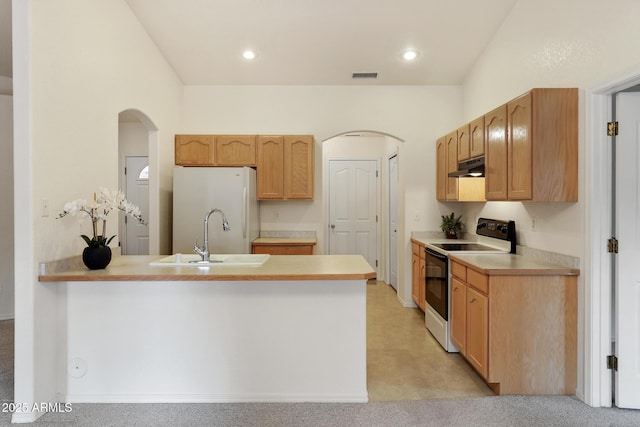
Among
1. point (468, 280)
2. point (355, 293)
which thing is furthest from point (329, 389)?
point (468, 280)

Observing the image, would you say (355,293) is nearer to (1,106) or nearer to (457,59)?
(457,59)

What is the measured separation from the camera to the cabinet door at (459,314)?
305 centimetres

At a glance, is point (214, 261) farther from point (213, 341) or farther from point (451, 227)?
point (451, 227)

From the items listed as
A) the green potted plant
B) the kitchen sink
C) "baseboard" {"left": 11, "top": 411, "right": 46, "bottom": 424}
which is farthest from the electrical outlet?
the green potted plant

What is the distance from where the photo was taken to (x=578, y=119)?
2.59 metres

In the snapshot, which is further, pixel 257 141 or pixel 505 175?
pixel 257 141

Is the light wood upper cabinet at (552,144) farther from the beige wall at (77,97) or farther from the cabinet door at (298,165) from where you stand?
the beige wall at (77,97)

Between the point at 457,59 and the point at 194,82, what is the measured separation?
3.08 meters

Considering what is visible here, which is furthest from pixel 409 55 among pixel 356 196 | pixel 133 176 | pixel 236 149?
pixel 133 176

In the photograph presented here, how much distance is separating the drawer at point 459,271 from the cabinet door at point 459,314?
4cm

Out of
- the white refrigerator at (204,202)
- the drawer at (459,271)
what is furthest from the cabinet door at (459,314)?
the white refrigerator at (204,202)

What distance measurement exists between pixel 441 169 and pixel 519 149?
1853 mm

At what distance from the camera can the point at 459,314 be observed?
124 inches

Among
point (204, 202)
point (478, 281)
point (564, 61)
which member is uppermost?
point (564, 61)
